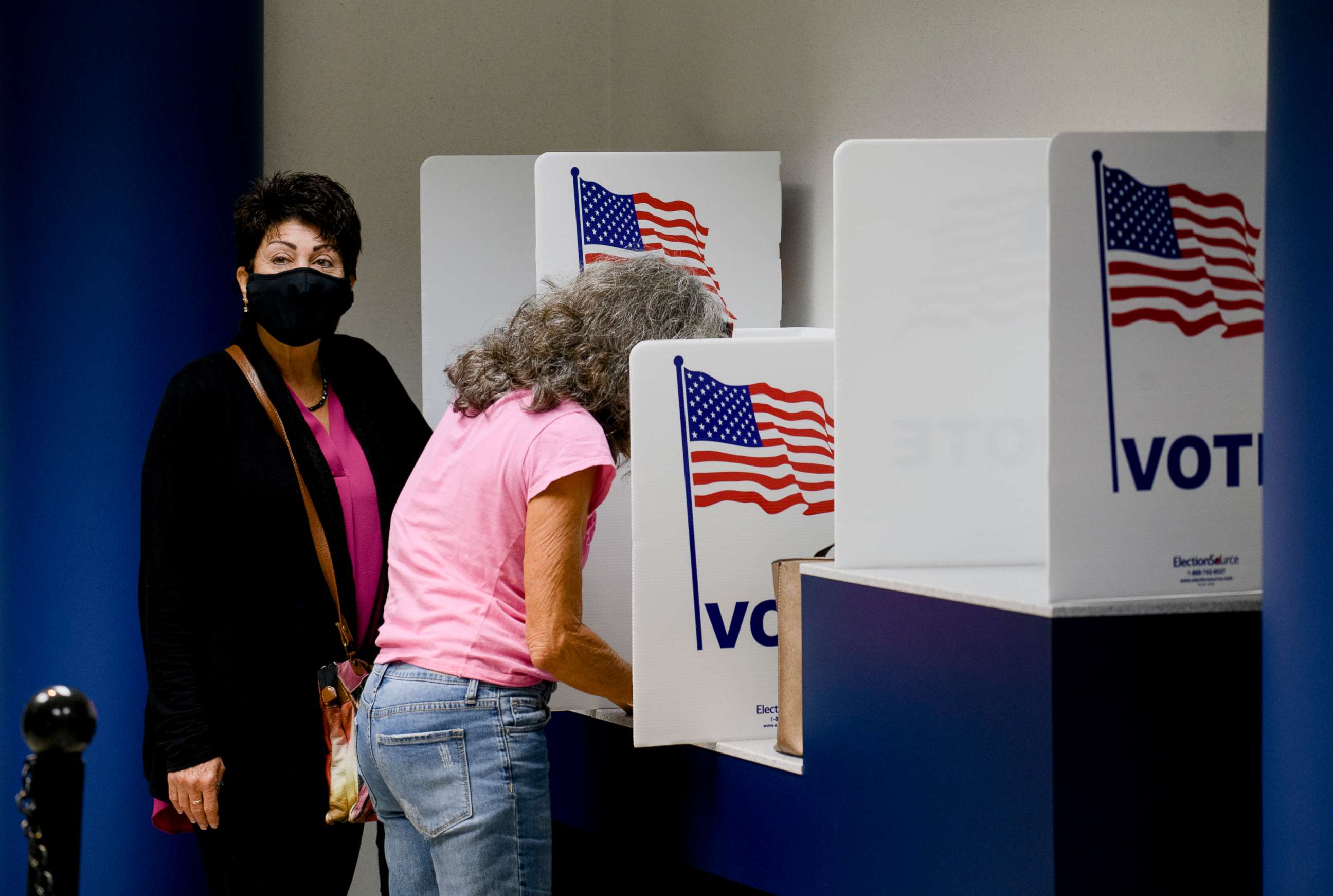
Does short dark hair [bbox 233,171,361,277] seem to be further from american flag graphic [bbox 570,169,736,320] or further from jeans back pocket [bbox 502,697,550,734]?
jeans back pocket [bbox 502,697,550,734]

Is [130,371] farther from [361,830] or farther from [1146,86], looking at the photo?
[1146,86]

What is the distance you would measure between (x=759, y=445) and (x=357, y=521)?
0.71 m

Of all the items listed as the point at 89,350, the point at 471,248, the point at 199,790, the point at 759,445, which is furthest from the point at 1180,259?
the point at 89,350

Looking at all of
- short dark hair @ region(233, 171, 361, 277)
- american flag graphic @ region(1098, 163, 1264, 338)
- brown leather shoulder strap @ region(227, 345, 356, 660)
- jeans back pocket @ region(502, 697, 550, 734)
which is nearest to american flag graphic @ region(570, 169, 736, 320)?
short dark hair @ region(233, 171, 361, 277)

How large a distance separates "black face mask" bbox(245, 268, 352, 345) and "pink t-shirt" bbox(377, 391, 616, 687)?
0.59 metres

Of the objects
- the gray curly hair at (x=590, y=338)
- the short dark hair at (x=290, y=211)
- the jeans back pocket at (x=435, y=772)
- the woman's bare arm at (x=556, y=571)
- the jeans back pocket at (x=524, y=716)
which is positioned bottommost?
the jeans back pocket at (x=435, y=772)

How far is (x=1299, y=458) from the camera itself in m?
1.35

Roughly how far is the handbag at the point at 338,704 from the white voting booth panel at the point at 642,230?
0.37 m

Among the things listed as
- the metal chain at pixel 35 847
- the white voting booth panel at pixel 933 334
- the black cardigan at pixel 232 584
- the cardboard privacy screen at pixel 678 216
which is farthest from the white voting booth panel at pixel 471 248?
the metal chain at pixel 35 847

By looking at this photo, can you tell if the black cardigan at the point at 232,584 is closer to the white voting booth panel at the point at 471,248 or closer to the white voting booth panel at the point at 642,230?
the white voting booth panel at the point at 642,230

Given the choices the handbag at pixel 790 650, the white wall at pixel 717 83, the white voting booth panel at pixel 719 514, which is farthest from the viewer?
the white wall at pixel 717 83

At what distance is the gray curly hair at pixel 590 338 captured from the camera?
2.01m

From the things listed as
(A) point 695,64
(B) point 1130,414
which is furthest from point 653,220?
(B) point 1130,414

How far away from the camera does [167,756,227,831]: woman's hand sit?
7.50ft
